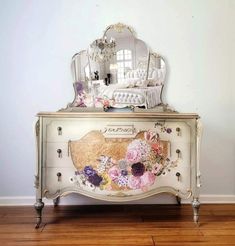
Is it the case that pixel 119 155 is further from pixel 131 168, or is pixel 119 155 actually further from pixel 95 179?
pixel 95 179

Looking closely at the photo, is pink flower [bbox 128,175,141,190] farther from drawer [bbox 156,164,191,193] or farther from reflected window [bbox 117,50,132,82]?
reflected window [bbox 117,50,132,82]

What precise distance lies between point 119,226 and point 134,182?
1.13 feet

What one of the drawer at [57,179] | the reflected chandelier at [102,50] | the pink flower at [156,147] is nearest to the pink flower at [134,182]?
the pink flower at [156,147]

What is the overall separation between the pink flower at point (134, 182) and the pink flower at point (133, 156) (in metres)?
0.12

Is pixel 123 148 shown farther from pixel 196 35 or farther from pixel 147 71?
pixel 196 35

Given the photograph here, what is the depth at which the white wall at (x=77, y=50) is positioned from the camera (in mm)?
2557

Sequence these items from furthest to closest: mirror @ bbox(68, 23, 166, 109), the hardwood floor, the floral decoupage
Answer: mirror @ bbox(68, 23, 166, 109), the floral decoupage, the hardwood floor

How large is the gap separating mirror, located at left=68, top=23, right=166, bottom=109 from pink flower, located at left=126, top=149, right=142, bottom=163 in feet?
1.81

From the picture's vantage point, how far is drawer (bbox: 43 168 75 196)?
2.09m

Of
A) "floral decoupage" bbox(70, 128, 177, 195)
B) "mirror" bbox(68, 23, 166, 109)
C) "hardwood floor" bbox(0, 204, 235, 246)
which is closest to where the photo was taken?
"hardwood floor" bbox(0, 204, 235, 246)

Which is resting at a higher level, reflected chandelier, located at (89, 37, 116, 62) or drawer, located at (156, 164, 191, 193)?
reflected chandelier, located at (89, 37, 116, 62)

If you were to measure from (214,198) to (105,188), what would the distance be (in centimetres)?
A: 113

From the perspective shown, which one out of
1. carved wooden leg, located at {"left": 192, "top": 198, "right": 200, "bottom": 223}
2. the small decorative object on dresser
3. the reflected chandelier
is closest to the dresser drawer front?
the small decorative object on dresser

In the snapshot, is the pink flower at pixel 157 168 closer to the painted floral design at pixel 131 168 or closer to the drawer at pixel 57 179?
the painted floral design at pixel 131 168
